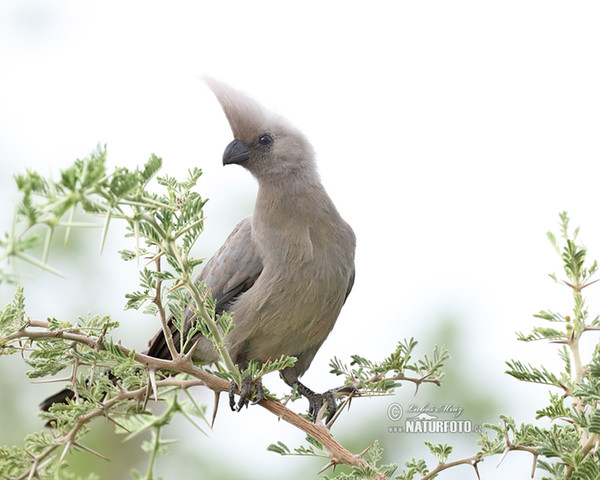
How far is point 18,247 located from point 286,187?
320 centimetres

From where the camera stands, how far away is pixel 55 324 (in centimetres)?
231

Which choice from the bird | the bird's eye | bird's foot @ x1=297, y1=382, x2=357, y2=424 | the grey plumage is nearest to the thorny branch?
bird's foot @ x1=297, y1=382, x2=357, y2=424

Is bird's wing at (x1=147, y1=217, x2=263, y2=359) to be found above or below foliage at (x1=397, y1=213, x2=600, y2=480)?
above

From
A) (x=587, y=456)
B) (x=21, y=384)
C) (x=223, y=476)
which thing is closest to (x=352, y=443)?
(x=223, y=476)

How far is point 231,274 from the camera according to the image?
4352 mm

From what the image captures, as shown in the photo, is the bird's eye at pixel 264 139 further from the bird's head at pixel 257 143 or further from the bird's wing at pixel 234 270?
the bird's wing at pixel 234 270

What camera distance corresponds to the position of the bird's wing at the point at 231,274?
14.1 ft

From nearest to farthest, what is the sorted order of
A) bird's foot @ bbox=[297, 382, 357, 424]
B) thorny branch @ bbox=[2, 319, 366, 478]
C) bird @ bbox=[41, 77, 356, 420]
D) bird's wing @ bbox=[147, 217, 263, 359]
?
thorny branch @ bbox=[2, 319, 366, 478], bird's foot @ bbox=[297, 382, 357, 424], bird @ bbox=[41, 77, 356, 420], bird's wing @ bbox=[147, 217, 263, 359]

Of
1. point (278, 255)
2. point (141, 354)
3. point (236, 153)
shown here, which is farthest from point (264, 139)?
point (141, 354)

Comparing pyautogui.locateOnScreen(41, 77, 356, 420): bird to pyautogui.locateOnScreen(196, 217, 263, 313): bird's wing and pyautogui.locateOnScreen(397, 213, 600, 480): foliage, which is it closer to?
pyautogui.locateOnScreen(196, 217, 263, 313): bird's wing

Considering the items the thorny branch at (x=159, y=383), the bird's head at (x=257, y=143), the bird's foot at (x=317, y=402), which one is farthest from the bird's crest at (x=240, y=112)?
the thorny branch at (x=159, y=383)

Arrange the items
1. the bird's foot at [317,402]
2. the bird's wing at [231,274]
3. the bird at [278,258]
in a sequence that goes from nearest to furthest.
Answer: the bird's foot at [317,402]
the bird at [278,258]
the bird's wing at [231,274]

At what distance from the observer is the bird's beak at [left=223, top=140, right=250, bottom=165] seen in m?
4.53

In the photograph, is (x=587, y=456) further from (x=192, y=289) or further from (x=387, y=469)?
(x=192, y=289)
